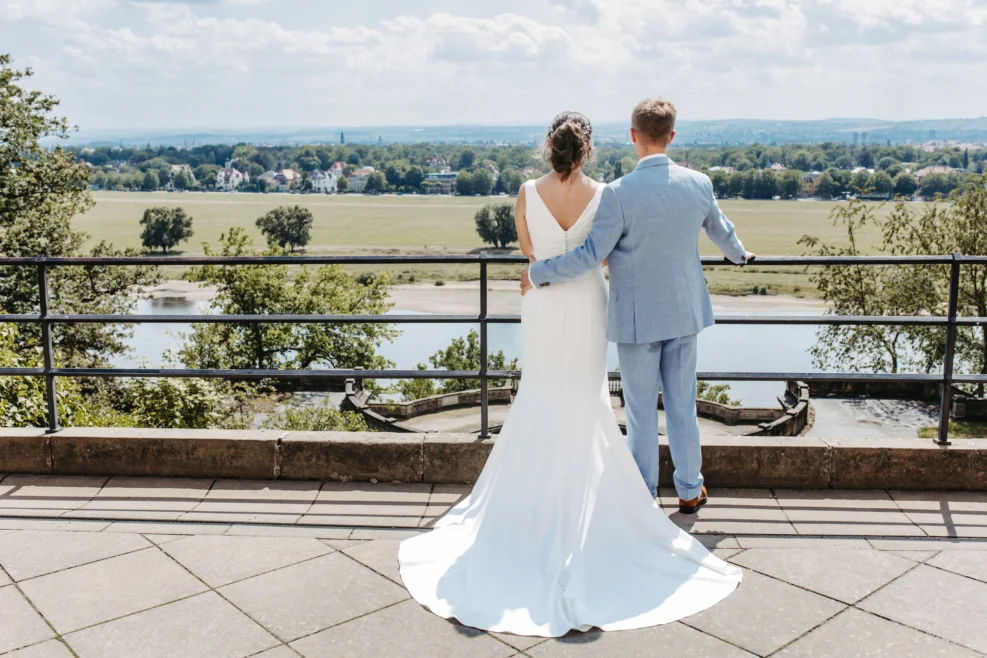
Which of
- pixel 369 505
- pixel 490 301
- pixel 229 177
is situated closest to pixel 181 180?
pixel 229 177

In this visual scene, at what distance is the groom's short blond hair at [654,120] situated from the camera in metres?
3.74

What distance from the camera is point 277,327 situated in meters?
50.9

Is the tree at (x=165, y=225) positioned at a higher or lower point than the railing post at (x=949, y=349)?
lower

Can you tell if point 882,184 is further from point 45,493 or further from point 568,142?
point 45,493

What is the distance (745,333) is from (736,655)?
98656 millimetres

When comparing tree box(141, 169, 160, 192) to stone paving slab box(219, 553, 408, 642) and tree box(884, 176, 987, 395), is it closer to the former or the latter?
tree box(884, 176, 987, 395)

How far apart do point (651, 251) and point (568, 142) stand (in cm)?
59

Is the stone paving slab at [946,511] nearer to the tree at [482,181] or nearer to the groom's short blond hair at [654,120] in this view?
the groom's short blond hair at [654,120]

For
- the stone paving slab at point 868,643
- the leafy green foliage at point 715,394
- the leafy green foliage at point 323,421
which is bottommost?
the leafy green foliage at point 715,394

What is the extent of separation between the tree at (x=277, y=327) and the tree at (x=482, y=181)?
250 ft

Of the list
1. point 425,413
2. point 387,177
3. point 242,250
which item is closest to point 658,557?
point 425,413

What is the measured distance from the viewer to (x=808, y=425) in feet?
152

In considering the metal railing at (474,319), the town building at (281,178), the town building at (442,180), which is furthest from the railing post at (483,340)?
the town building at (281,178)

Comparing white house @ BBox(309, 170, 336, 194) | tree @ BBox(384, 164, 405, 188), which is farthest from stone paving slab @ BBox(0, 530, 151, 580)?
white house @ BBox(309, 170, 336, 194)
